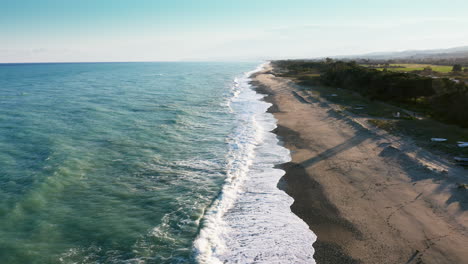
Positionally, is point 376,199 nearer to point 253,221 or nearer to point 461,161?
point 253,221

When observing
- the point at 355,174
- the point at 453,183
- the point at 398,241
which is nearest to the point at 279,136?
the point at 355,174

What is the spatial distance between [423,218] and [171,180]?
1171cm

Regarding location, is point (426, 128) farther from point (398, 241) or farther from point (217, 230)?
point (217, 230)

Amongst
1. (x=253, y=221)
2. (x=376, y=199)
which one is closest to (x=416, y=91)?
(x=376, y=199)

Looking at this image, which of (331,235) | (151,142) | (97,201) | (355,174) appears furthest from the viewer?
(151,142)

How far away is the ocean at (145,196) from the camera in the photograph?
1026cm

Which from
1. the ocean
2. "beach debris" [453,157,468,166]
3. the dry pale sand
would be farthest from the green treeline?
the ocean

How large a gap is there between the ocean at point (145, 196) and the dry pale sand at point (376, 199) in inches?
44.0

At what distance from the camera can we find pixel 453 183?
540 inches

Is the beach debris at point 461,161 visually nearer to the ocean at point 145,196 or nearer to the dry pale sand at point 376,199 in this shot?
the dry pale sand at point 376,199

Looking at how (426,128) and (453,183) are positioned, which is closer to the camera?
(453,183)

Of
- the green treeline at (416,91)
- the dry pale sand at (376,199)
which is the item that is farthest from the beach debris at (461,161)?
the green treeline at (416,91)

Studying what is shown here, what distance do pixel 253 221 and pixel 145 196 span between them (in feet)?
18.1

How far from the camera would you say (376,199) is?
13039mm
